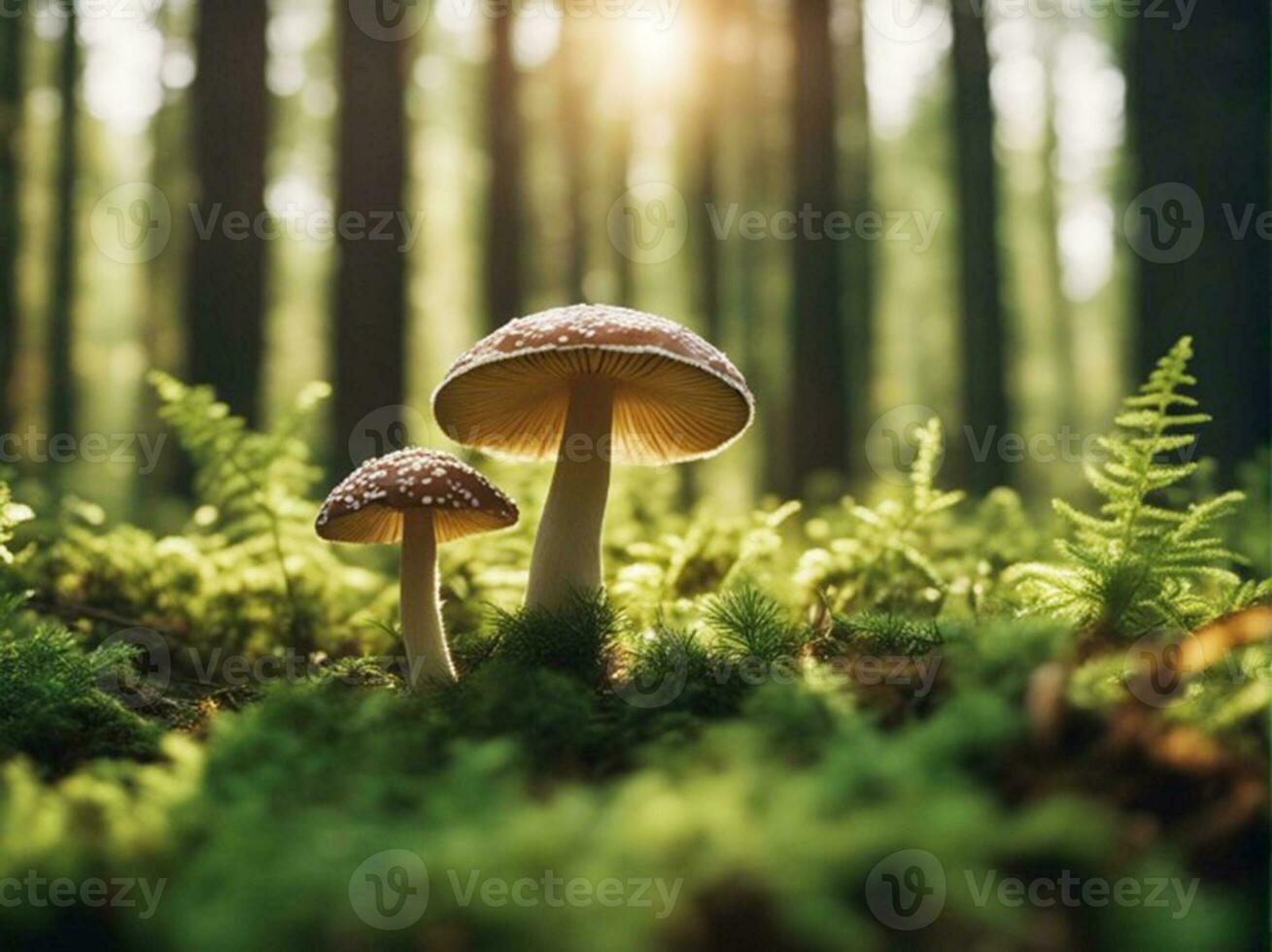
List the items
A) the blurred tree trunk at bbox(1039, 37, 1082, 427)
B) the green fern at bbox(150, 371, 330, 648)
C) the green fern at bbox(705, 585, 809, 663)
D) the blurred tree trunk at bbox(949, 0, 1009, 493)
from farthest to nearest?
the blurred tree trunk at bbox(1039, 37, 1082, 427)
the blurred tree trunk at bbox(949, 0, 1009, 493)
the green fern at bbox(150, 371, 330, 648)
the green fern at bbox(705, 585, 809, 663)

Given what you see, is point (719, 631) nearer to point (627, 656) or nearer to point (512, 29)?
point (627, 656)

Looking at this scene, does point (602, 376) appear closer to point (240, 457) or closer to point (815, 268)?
point (240, 457)

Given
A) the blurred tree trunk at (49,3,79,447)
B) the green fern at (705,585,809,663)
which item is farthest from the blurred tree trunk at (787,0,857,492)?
the blurred tree trunk at (49,3,79,447)

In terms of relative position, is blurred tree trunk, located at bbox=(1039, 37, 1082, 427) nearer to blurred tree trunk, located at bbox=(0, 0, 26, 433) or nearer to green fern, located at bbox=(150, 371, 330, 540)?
blurred tree trunk, located at bbox=(0, 0, 26, 433)

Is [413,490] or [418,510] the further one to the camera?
[418,510]

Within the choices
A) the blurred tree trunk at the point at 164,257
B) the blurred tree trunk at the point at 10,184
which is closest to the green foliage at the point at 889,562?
the blurred tree trunk at the point at 10,184

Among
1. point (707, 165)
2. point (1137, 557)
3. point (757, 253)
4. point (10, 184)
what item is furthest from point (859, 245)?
point (1137, 557)

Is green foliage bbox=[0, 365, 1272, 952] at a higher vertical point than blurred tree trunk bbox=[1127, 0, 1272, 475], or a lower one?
lower
